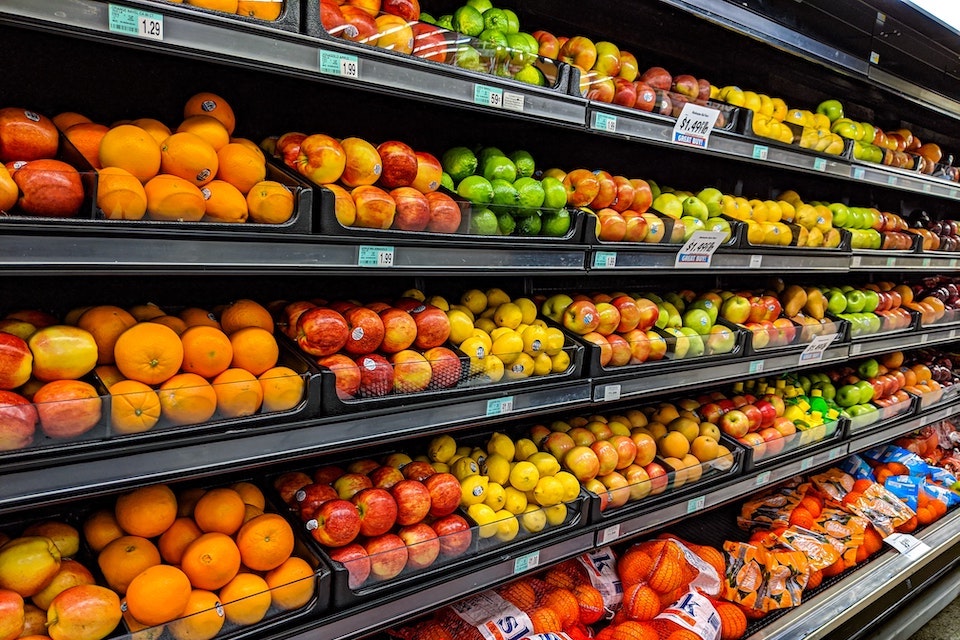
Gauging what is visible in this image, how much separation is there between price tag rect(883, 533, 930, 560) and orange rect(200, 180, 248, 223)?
2.99m

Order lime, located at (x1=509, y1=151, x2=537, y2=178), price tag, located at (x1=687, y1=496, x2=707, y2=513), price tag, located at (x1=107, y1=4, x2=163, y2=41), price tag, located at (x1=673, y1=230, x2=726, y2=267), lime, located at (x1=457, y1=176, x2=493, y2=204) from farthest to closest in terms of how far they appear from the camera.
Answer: price tag, located at (x1=687, y1=496, x2=707, y2=513) → price tag, located at (x1=673, y1=230, x2=726, y2=267) → lime, located at (x1=509, y1=151, x2=537, y2=178) → lime, located at (x1=457, y1=176, x2=493, y2=204) → price tag, located at (x1=107, y1=4, x2=163, y2=41)

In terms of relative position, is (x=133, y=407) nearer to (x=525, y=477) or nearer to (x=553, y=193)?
(x=525, y=477)

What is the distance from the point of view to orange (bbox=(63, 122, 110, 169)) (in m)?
1.23

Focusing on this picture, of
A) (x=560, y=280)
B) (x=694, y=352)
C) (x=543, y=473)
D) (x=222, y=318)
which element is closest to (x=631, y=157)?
(x=560, y=280)

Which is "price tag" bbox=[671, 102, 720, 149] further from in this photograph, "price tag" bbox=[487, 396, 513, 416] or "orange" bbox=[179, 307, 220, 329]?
"orange" bbox=[179, 307, 220, 329]

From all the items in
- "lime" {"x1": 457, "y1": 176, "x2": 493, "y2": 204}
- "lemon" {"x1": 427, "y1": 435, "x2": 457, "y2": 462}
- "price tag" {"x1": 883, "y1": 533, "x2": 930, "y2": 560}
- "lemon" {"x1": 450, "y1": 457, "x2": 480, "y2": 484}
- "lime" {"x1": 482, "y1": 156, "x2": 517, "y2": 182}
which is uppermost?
→ "lime" {"x1": 482, "y1": 156, "x2": 517, "y2": 182}

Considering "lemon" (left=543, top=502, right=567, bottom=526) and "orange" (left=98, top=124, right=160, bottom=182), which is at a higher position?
"orange" (left=98, top=124, right=160, bottom=182)

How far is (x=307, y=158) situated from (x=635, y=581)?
67.6 inches

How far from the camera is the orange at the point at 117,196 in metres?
1.08

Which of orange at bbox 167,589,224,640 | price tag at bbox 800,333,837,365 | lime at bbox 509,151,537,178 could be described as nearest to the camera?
orange at bbox 167,589,224,640

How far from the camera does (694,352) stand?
7.49 ft

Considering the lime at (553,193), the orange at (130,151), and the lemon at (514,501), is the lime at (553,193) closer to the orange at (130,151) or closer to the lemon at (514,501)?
the lemon at (514,501)

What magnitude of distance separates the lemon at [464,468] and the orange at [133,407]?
2.90 ft

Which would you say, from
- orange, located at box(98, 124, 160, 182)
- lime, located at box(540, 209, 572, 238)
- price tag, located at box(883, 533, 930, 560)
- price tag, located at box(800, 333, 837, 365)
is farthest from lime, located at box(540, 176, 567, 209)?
price tag, located at box(883, 533, 930, 560)
